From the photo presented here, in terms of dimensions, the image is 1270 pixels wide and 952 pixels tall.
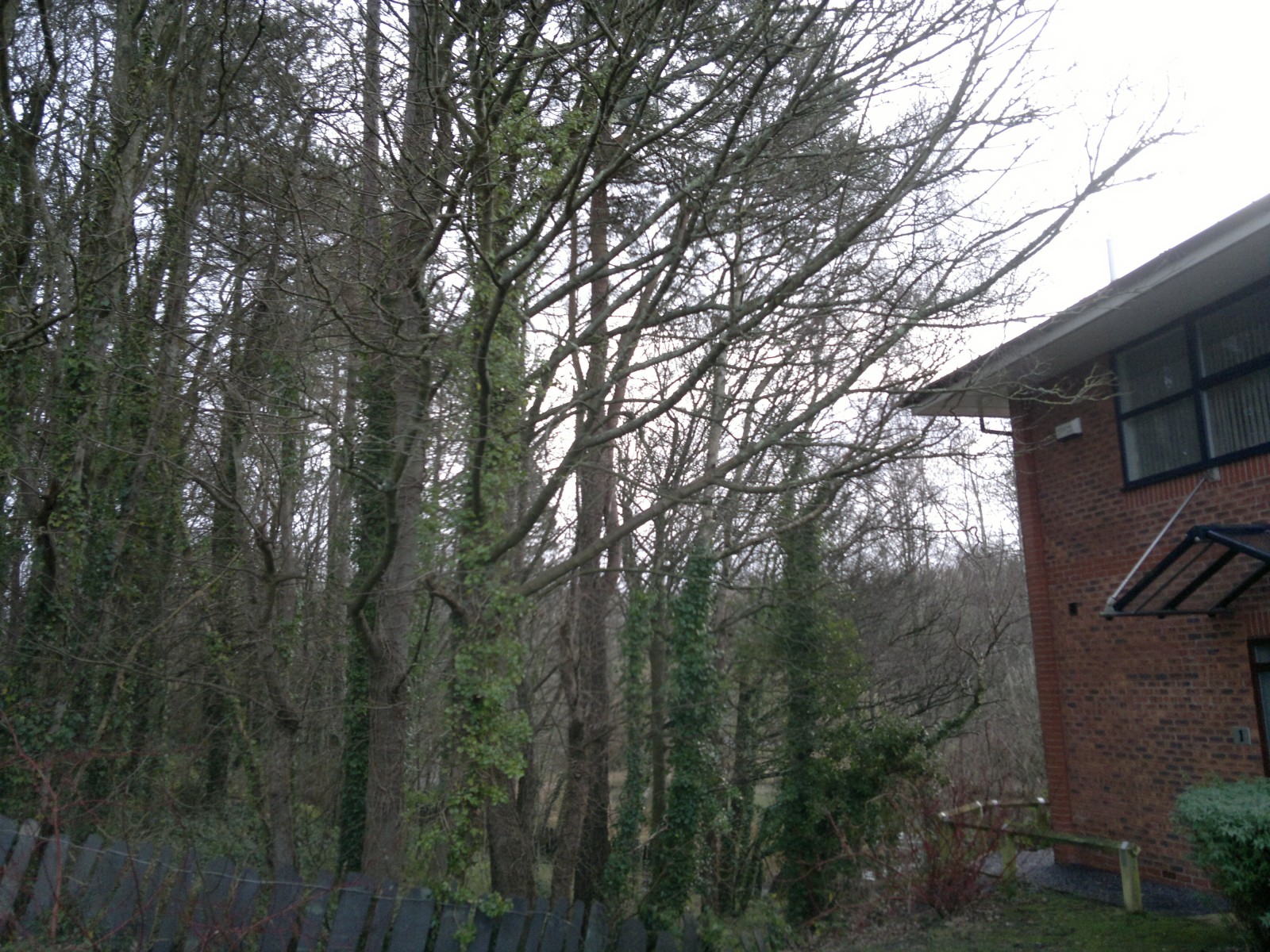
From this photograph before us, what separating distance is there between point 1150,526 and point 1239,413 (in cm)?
149

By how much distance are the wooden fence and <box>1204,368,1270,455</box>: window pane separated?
7.46 metres

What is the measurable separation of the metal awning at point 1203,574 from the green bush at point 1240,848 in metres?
2.14

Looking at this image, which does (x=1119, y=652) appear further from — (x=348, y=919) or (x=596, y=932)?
(x=348, y=919)

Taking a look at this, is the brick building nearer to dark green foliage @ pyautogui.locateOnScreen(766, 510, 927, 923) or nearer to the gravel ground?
the gravel ground

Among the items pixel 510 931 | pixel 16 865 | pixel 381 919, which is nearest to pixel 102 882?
pixel 16 865

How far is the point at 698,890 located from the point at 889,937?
530 cm

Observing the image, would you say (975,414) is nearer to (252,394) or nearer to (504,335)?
(504,335)

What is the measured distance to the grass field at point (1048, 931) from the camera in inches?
288

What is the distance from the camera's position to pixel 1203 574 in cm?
855

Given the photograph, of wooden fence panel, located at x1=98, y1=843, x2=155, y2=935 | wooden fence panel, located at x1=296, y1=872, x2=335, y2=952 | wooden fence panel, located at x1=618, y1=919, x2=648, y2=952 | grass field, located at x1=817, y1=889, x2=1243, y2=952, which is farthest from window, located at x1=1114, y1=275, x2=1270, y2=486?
wooden fence panel, located at x1=98, y1=843, x2=155, y2=935

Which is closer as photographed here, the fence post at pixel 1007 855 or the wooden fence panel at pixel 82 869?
the wooden fence panel at pixel 82 869

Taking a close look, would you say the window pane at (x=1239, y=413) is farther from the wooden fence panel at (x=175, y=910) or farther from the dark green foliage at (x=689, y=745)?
the wooden fence panel at (x=175, y=910)

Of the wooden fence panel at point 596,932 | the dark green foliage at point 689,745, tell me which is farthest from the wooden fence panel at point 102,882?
the dark green foliage at point 689,745

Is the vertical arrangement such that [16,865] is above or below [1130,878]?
above
